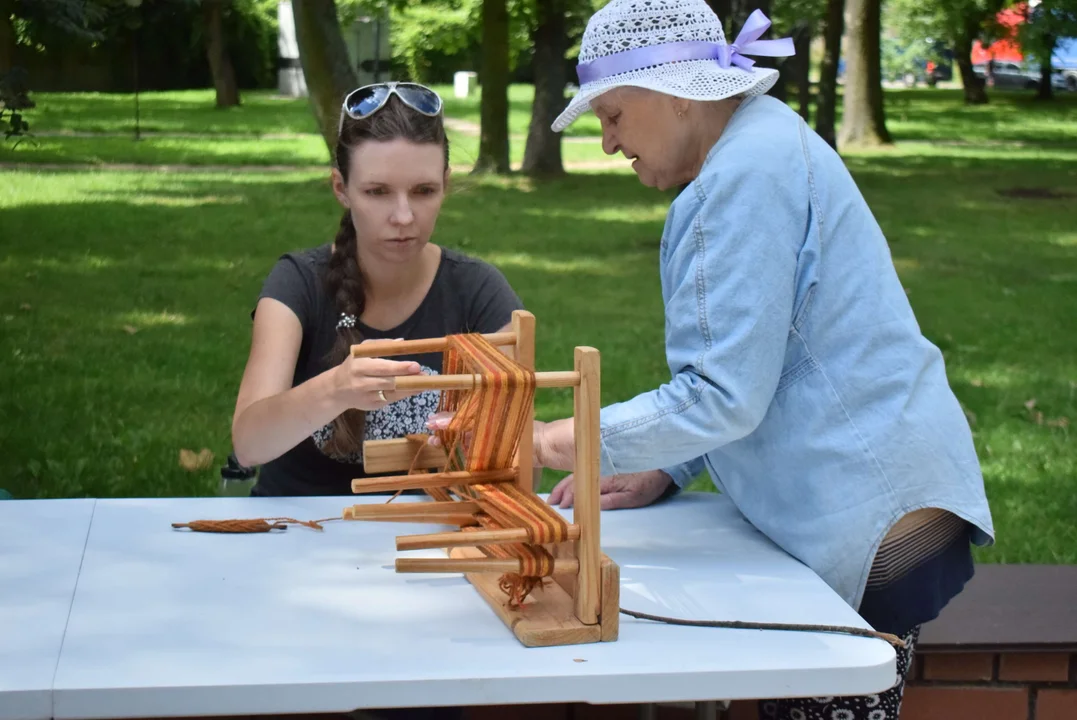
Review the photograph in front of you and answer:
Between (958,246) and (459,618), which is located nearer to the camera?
(459,618)

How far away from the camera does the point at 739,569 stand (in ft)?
7.14

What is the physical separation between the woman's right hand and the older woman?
0.92 ft

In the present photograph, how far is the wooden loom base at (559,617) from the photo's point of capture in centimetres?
182

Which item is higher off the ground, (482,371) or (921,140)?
(482,371)

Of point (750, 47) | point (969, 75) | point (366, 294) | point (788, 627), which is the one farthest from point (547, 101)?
point (969, 75)

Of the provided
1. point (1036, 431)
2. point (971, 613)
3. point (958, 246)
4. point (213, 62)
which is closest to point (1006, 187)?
point (958, 246)

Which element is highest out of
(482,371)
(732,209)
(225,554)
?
(732,209)

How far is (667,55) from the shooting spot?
2125 millimetres

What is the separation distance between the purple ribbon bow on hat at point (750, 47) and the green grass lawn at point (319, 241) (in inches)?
56.5

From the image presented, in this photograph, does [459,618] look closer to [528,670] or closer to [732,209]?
[528,670]

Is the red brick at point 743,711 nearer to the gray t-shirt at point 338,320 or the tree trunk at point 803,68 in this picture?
the gray t-shirt at point 338,320

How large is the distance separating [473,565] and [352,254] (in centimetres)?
116

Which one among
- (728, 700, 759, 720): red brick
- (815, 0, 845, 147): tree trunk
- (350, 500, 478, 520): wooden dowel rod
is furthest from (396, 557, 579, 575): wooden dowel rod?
(815, 0, 845, 147): tree trunk

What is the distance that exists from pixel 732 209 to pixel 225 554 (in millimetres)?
989
